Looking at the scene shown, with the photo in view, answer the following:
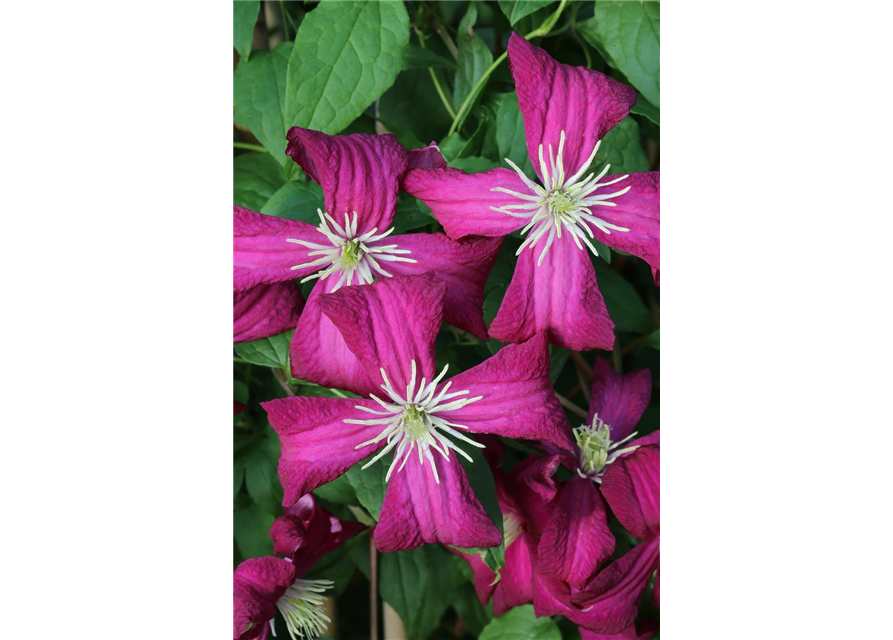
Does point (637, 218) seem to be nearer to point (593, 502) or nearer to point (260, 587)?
point (593, 502)

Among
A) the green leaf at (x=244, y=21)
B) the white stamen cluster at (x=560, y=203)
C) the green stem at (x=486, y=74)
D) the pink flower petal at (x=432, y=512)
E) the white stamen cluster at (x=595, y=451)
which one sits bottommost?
the pink flower petal at (x=432, y=512)

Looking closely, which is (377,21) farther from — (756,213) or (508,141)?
(756,213)

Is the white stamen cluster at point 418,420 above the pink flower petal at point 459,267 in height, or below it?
below

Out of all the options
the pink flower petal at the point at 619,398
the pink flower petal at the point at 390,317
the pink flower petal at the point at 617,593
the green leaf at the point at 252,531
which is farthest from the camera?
the green leaf at the point at 252,531

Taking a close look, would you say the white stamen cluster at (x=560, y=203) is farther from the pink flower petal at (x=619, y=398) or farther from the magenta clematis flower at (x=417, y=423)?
the pink flower petal at (x=619, y=398)

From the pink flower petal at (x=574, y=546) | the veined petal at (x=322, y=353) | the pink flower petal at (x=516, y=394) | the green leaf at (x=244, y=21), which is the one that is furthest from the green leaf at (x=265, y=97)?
the pink flower petal at (x=574, y=546)

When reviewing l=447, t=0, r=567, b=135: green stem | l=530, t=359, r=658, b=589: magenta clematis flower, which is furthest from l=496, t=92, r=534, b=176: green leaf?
l=530, t=359, r=658, b=589: magenta clematis flower
